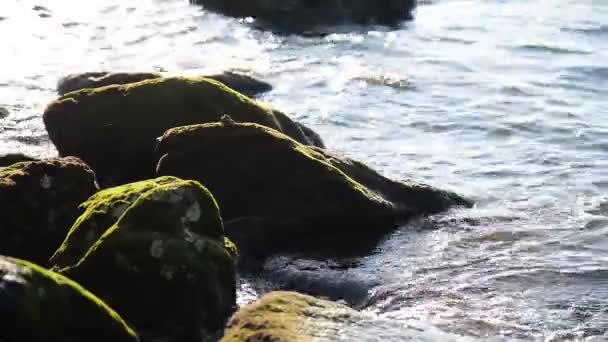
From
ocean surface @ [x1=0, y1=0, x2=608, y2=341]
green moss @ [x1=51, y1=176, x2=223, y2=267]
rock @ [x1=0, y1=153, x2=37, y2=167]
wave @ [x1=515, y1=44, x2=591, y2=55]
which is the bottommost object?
ocean surface @ [x1=0, y1=0, x2=608, y2=341]

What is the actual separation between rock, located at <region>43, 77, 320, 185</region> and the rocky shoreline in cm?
2

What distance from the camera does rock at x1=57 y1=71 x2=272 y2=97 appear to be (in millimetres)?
14680

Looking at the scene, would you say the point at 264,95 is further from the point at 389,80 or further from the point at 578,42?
the point at 578,42

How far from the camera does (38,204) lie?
31.3ft

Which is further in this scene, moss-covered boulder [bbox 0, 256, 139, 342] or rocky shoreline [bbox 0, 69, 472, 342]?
rocky shoreline [bbox 0, 69, 472, 342]

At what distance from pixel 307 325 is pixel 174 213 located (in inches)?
71.7

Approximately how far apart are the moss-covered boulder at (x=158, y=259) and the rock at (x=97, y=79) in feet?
19.5

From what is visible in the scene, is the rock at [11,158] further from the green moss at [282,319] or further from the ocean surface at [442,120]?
the green moss at [282,319]

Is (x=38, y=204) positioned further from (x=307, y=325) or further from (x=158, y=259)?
(x=307, y=325)

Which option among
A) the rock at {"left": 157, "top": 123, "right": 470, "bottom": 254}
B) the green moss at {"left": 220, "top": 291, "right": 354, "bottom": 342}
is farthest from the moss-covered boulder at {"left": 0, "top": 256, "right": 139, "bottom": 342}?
the rock at {"left": 157, "top": 123, "right": 470, "bottom": 254}

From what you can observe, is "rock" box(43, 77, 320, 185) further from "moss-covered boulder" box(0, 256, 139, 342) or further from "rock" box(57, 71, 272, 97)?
"moss-covered boulder" box(0, 256, 139, 342)

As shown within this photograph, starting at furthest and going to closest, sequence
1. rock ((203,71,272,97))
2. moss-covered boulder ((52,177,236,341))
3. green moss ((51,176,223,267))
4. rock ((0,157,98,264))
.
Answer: rock ((203,71,272,97)), rock ((0,157,98,264)), green moss ((51,176,223,267)), moss-covered boulder ((52,177,236,341))

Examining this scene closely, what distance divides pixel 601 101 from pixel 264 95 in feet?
20.9

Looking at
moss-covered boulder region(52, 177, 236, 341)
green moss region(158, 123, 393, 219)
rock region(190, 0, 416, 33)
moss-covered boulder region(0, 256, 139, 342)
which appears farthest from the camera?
rock region(190, 0, 416, 33)
